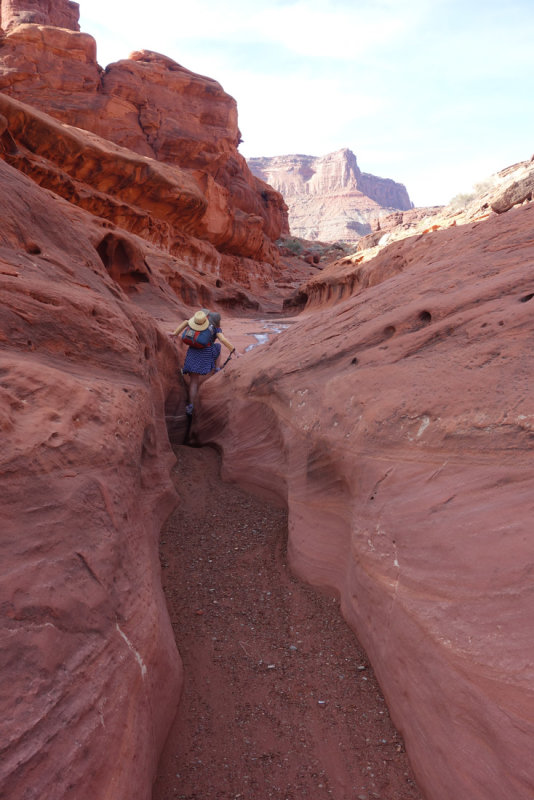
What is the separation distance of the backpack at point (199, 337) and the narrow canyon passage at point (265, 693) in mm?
2442

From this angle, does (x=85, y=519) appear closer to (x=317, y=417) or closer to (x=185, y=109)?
(x=317, y=417)

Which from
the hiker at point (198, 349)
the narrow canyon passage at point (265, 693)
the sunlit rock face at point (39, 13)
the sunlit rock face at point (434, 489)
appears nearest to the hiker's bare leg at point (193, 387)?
the hiker at point (198, 349)

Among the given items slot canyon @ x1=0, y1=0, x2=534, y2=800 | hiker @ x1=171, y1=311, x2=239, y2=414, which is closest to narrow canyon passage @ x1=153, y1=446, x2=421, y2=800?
slot canyon @ x1=0, y1=0, x2=534, y2=800

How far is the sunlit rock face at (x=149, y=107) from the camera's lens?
21.6 meters

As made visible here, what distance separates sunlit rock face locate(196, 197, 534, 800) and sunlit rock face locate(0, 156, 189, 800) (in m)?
0.94

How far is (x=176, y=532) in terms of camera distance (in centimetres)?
319

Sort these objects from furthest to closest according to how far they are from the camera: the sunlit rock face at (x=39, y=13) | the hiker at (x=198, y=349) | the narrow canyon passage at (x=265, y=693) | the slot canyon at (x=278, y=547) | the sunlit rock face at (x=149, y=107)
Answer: the sunlit rock face at (x=39, y=13), the sunlit rock face at (x=149, y=107), the hiker at (x=198, y=349), the narrow canyon passage at (x=265, y=693), the slot canyon at (x=278, y=547)

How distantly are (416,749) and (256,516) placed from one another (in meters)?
1.90

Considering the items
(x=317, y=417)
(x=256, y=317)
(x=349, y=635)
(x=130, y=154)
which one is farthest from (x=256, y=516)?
(x=130, y=154)

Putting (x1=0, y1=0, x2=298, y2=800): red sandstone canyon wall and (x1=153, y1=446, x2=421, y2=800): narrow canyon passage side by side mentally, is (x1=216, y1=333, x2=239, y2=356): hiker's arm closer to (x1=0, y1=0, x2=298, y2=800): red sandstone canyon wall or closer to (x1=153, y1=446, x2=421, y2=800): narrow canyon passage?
(x1=0, y1=0, x2=298, y2=800): red sandstone canyon wall

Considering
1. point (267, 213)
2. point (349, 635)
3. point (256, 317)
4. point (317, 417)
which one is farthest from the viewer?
point (267, 213)

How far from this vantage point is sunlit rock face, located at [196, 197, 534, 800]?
1505 mm

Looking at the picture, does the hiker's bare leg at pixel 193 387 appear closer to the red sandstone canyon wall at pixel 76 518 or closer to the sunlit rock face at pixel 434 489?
the red sandstone canyon wall at pixel 76 518

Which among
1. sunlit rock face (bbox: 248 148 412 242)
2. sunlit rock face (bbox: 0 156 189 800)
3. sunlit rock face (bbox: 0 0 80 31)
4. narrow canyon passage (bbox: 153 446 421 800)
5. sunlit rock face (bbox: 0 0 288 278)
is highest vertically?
sunlit rock face (bbox: 248 148 412 242)
